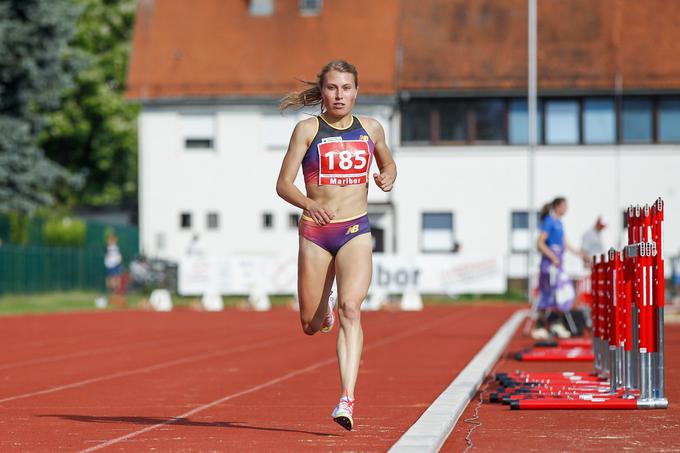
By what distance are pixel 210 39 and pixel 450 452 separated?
149 ft

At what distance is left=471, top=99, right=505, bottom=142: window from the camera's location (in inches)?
1993

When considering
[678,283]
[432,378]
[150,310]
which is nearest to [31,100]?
[150,310]

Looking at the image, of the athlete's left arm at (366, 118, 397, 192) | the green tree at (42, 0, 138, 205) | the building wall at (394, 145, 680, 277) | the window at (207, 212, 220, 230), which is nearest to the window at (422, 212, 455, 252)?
the building wall at (394, 145, 680, 277)

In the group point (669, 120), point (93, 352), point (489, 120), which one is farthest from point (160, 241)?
point (93, 352)

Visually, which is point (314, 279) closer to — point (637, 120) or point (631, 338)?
point (631, 338)

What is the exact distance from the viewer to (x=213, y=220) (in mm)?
52562

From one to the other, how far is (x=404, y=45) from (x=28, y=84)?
51.3 feet

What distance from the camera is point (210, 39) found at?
5294cm

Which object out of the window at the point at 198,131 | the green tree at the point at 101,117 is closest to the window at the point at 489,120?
the window at the point at 198,131

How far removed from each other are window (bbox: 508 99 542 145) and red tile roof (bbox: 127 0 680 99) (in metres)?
0.78

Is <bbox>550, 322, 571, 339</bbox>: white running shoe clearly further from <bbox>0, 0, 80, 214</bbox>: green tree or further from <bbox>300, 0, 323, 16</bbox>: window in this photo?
<bbox>300, 0, 323, 16</bbox>: window

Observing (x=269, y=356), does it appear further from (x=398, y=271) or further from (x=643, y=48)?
(x=643, y=48)

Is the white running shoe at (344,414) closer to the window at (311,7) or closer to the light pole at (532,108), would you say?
the light pole at (532,108)

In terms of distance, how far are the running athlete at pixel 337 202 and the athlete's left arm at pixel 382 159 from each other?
1 centimetres
